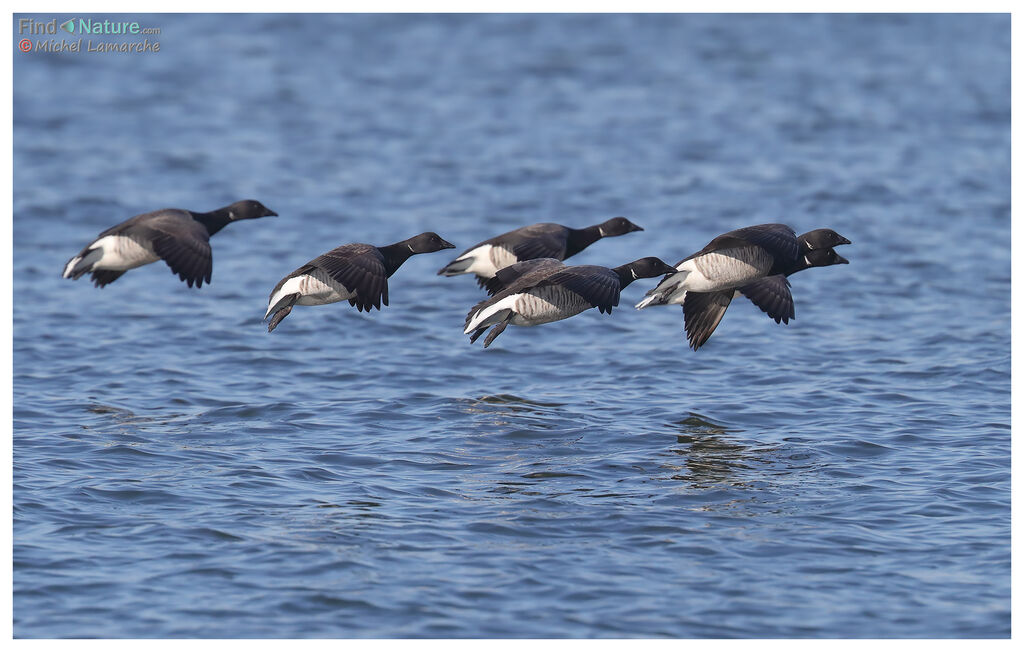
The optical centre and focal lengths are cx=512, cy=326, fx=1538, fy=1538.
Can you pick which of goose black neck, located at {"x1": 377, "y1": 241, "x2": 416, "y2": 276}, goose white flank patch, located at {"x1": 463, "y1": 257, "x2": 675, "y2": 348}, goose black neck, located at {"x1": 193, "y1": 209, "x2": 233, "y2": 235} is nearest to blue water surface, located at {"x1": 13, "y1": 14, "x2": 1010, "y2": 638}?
goose white flank patch, located at {"x1": 463, "y1": 257, "x2": 675, "y2": 348}

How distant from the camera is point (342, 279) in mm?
15094

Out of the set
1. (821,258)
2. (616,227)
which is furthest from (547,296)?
(821,258)

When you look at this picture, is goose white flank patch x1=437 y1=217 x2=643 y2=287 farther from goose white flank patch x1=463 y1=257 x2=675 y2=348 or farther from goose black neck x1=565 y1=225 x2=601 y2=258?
goose white flank patch x1=463 y1=257 x2=675 y2=348

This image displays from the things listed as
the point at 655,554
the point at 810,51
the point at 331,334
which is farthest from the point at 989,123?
the point at 655,554

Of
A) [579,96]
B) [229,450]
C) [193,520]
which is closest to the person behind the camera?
[193,520]

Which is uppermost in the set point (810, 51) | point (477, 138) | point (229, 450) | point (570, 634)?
point (810, 51)

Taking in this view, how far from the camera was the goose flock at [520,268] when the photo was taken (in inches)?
614

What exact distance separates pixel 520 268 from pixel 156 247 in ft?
12.7

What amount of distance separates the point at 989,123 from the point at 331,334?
68.2 feet

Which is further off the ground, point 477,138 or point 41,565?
point 477,138

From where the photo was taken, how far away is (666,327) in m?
22.2

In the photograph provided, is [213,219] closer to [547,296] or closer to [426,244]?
[426,244]

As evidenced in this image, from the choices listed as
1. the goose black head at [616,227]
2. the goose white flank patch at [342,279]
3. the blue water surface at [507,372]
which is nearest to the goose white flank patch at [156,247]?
the goose white flank patch at [342,279]

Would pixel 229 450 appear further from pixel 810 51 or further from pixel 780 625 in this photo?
pixel 810 51
